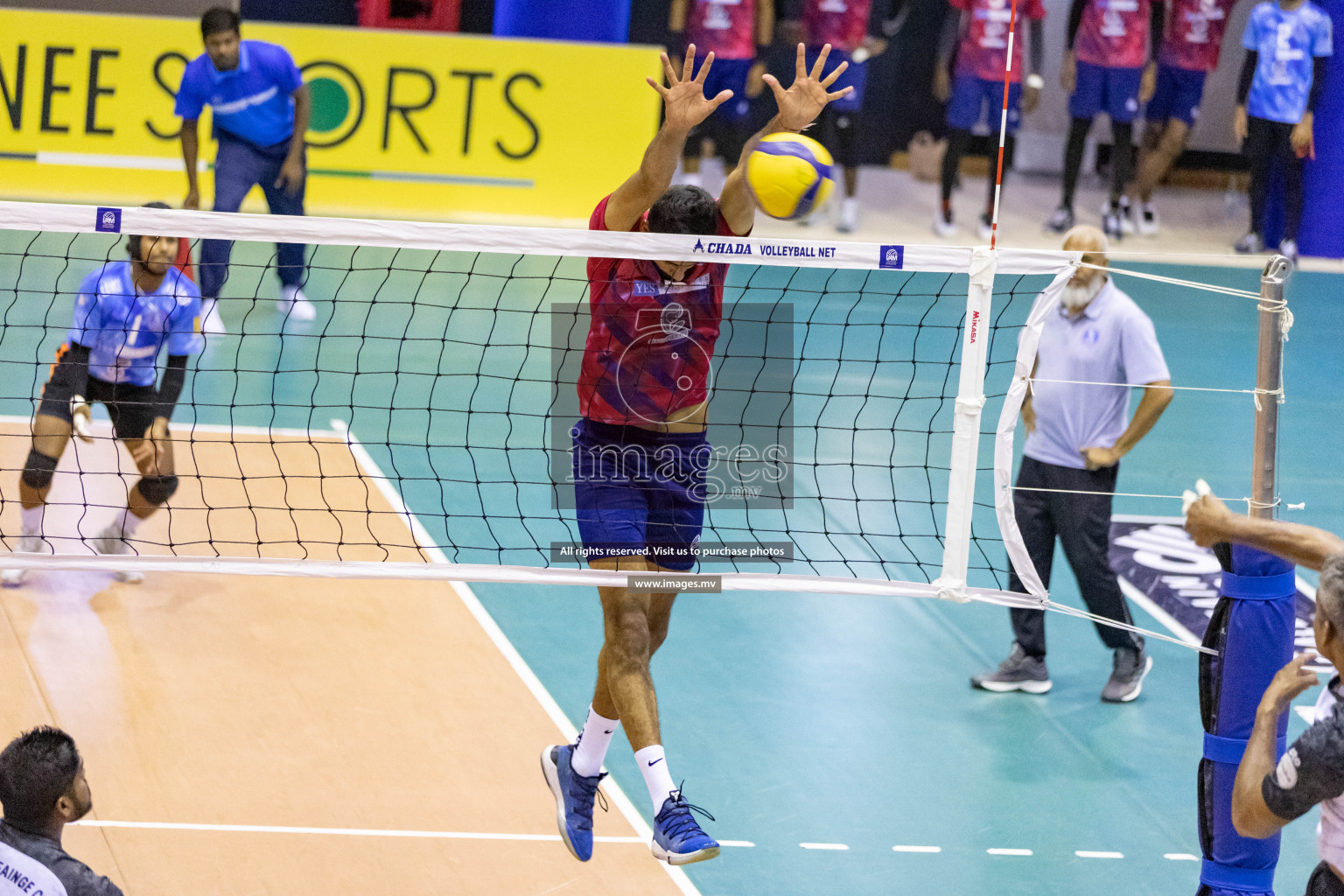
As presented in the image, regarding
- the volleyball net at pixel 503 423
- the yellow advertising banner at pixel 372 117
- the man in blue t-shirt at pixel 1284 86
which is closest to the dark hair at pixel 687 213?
the volleyball net at pixel 503 423

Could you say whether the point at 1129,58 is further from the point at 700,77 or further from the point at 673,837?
the point at 673,837

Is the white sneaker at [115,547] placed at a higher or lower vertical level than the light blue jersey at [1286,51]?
lower

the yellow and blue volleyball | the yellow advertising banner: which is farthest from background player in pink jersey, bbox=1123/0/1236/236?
the yellow and blue volleyball

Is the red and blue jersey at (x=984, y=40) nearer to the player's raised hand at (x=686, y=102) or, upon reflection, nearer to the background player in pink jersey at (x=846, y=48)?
the background player in pink jersey at (x=846, y=48)

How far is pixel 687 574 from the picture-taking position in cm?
494

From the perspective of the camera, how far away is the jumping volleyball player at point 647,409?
4.97 metres

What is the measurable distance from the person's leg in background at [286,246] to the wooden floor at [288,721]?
342 cm

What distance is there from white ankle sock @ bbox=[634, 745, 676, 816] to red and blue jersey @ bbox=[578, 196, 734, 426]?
1.09 meters

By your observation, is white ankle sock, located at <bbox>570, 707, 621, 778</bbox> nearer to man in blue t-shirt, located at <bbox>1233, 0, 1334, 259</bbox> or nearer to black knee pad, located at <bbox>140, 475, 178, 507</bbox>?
black knee pad, located at <bbox>140, 475, 178, 507</bbox>

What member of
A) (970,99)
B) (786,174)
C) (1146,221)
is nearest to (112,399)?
(786,174)

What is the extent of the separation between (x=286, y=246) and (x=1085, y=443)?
307 inches

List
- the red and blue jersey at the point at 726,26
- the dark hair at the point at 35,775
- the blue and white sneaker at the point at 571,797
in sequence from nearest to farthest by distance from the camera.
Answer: the dark hair at the point at 35,775 < the blue and white sneaker at the point at 571,797 < the red and blue jersey at the point at 726,26

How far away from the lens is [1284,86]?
14148mm

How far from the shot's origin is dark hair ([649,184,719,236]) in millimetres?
4992
